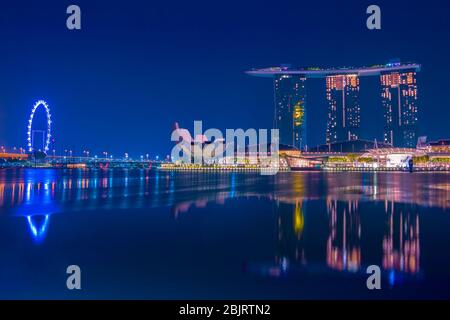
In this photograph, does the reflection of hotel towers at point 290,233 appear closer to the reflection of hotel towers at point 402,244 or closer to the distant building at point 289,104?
the reflection of hotel towers at point 402,244

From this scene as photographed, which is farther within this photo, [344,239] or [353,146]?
[353,146]

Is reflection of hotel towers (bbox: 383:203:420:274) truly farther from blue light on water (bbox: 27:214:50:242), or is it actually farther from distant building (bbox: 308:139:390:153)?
distant building (bbox: 308:139:390:153)

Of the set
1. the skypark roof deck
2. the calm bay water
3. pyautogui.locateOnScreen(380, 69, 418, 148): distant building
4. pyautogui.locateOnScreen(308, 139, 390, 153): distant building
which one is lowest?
the calm bay water

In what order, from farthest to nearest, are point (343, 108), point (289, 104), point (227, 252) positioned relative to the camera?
1. point (343, 108)
2. point (289, 104)
3. point (227, 252)

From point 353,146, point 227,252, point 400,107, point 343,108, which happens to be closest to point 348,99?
point 343,108

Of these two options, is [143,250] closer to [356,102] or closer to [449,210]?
[449,210]

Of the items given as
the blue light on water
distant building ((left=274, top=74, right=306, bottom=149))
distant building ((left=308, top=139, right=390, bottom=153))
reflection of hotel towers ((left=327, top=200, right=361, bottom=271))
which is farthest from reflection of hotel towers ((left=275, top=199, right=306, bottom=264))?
distant building ((left=274, top=74, right=306, bottom=149))

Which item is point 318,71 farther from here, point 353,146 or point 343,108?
point 353,146

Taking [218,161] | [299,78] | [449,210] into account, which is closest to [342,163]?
[218,161]
